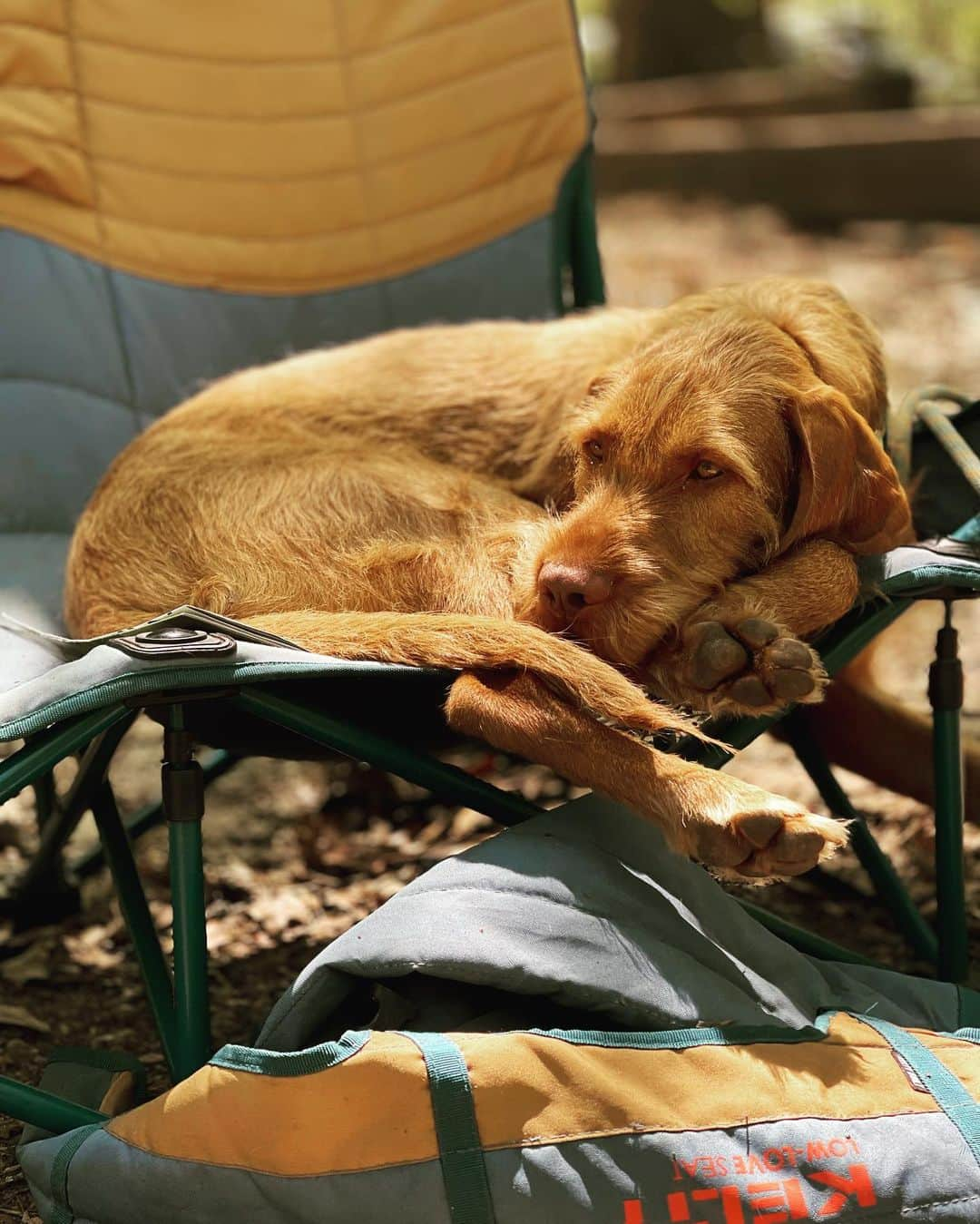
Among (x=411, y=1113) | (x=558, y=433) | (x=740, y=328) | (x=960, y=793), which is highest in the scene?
(x=740, y=328)

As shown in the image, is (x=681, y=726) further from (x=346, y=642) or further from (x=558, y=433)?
(x=558, y=433)

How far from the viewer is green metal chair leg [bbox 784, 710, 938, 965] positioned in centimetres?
296

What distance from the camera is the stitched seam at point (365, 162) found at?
355 cm

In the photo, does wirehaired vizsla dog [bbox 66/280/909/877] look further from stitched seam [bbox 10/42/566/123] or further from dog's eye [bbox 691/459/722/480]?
stitched seam [bbox 10/42/566/123]

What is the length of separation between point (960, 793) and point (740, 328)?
38.1 inches

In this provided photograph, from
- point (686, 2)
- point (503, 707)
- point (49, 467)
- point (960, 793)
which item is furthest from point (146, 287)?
point (686, 2)

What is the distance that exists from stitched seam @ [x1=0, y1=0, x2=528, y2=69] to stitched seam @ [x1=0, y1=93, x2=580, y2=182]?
0.49ft

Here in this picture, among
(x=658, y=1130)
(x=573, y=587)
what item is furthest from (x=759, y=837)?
(x=573, y=587)

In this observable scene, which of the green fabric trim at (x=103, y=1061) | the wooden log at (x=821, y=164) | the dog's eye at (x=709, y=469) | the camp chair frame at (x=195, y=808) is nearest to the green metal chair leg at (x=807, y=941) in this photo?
the camp chair frame at (x=195, y=808)

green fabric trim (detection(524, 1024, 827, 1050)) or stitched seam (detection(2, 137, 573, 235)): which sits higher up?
stitched seam (detection(2, 137, 573, 235))

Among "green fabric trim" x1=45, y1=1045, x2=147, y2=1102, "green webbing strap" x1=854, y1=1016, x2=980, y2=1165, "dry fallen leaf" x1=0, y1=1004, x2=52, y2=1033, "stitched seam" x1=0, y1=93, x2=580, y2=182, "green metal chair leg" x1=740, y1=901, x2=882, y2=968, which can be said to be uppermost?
"stitched seam" x1=0, y1=93, x2=580, y2=182

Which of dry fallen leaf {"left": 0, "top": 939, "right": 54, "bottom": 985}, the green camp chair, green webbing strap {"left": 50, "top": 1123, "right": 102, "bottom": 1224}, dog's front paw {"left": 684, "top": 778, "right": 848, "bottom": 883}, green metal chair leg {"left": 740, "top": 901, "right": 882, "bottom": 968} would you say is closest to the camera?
green webbing strap {"left": 50, "top": 1123, "right": 102, "bottom": 1224}

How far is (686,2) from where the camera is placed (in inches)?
431

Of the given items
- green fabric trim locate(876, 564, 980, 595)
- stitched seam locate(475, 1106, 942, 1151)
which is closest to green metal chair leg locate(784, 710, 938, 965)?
green fabric trim locate(876, 564, 980, 595)
